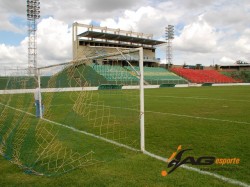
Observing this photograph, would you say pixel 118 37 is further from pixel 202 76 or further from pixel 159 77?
pixel 202 76

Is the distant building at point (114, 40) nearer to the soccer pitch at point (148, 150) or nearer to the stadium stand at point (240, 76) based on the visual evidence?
the stadium stand at point (240, 76)

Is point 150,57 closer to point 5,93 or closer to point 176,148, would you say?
point 5,93

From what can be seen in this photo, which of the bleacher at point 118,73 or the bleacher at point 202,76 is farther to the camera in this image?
the bleacher at point 202,76

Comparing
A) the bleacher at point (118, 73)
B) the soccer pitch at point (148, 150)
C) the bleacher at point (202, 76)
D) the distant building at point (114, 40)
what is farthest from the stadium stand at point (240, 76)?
the soccer pitch at point (148, 150)

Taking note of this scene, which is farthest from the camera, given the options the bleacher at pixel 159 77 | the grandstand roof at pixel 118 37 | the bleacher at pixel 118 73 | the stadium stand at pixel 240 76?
the stadium stand at pixel 240 76

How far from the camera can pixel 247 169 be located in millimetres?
4891

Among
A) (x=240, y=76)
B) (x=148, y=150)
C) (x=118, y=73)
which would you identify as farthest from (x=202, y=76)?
(x=148, y=150)

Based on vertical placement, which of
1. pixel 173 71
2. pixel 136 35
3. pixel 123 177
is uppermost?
pixel 136 35

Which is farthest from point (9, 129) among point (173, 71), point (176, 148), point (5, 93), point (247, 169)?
point (173, 71)

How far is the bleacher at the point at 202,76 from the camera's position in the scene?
63.7m

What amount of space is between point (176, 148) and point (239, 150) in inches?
54.1

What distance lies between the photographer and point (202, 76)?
67938 mm

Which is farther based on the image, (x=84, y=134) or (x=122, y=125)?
(x=122, y=125)

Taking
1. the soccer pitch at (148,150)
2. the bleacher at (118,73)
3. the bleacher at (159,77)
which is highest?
the bleacher at (159,77)
